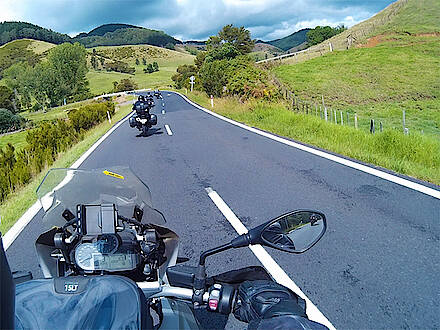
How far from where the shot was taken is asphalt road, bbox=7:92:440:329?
118 inches

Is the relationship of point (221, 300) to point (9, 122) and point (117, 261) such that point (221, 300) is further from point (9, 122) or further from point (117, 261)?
point (9, 122)

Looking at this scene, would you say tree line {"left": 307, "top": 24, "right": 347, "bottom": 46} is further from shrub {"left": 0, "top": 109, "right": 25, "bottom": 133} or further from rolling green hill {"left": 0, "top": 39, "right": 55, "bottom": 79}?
rolling green hill {"left": 0, "top": 39, "right": 55, "bottom": 79}

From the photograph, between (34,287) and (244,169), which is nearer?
(34,287)

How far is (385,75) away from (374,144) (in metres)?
29.4

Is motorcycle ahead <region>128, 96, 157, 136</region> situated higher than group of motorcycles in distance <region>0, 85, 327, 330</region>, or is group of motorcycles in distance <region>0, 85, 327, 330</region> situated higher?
group of motorcycles in distance <region>0, 85, 327, 330</region>

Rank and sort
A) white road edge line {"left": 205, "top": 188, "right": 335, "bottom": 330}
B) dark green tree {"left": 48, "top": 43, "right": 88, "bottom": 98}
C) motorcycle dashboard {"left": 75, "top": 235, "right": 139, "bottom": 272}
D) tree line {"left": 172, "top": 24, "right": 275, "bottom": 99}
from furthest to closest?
dark green tree {"left": 48, "top": 43, "right": 88, "bottom": 98}
tree line {"left": 172, "top": 24, "right": 275, "bottom": 99}
white road edge line {"left": 205, "top": 188, "right": 335, "bottom": 330}
motorcycle dashboard {"left": 75, "top": 235, "right": 139, "bottom": 272}

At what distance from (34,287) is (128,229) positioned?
0.82 meters

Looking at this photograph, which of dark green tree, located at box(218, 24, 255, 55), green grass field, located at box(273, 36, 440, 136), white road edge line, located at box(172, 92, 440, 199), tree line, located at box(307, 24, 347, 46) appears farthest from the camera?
tree line, located at box(307, 24, 347, 46)

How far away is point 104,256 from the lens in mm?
1980

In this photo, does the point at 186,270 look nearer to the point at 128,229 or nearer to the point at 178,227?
the point at 128,229

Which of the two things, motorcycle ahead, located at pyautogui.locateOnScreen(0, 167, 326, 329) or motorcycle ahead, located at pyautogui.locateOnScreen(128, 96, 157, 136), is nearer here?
motorcycle ahead, located at pyautogui.locateOnScreen(0, 167, 326, 329)

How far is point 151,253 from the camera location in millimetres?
2150

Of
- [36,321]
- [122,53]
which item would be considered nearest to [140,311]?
[36,321]

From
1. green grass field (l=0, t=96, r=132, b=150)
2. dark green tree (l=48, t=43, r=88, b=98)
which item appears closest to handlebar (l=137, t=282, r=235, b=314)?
green grass field (l=0, t=96, r=132, b=150)
